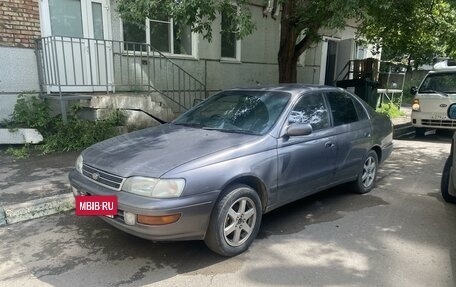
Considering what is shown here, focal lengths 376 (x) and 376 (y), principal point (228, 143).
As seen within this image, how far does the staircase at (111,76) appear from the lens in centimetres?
698

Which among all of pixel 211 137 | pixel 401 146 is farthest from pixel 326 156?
pixel 401 146

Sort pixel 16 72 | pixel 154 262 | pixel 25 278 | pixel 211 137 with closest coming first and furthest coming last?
1. pixel 25 278
2. pixel 154 262
3. pixel 211 137
4. pixel 16 72

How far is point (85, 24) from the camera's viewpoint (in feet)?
25.3

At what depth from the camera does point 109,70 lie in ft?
26.8

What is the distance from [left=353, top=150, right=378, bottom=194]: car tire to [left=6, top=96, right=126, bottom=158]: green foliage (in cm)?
428

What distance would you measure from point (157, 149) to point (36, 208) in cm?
186

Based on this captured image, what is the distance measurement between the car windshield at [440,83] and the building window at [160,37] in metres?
6.13

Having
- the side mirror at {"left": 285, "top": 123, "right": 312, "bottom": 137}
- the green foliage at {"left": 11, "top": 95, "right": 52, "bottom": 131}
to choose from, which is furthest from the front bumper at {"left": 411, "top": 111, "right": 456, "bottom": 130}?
the green foliage at {"left": 11, "top": 95, "right": 52, "bottom": 131}

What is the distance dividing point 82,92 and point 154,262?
5.39 m

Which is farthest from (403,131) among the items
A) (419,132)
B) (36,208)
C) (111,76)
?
(36,208)

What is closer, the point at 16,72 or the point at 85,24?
the point at 16,72

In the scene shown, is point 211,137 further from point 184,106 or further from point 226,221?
point 184,106

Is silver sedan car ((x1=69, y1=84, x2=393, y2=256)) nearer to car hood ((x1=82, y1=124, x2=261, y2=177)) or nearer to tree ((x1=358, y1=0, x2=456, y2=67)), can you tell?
car hood ((x1=82, y1=124, x2=261, y2=177))

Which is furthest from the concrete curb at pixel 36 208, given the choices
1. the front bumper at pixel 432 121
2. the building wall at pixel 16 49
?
the front bumper at pixel 432 121
